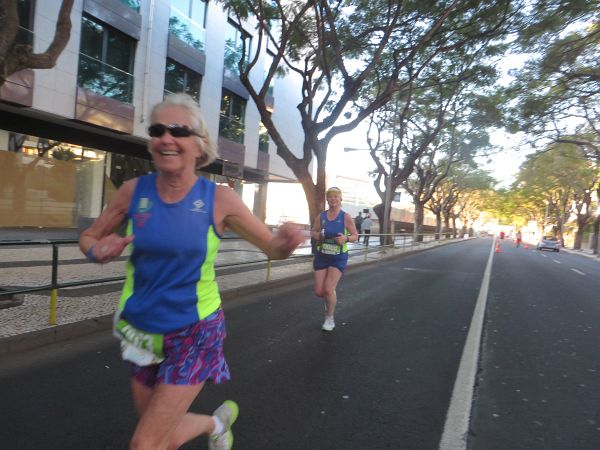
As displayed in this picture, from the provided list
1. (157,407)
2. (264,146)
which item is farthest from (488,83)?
(157,407)

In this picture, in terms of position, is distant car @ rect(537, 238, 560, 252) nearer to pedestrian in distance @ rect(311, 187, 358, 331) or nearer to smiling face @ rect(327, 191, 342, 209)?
pedestrian in distance @ rect(311, 187, 358, 331)

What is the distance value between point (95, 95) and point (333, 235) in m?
11.5

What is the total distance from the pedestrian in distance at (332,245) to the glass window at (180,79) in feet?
43.1

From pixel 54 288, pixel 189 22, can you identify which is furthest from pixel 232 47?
pixel 54 288

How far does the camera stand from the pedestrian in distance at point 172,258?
1808 millimetres

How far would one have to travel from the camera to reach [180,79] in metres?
18.1

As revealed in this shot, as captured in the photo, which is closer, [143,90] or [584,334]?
[584,334]

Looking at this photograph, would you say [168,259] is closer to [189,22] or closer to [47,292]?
[47,292]

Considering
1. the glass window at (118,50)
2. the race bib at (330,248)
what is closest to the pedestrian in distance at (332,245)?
the race bib at (330,248)

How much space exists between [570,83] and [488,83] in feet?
10.1

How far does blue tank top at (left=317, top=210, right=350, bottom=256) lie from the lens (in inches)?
225

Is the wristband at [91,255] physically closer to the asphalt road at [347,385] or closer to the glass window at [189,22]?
the asphalt road at [347,385]

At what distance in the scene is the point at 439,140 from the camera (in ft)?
98.3

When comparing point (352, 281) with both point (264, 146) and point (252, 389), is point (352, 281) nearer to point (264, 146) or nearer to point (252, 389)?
point (252, 389)
